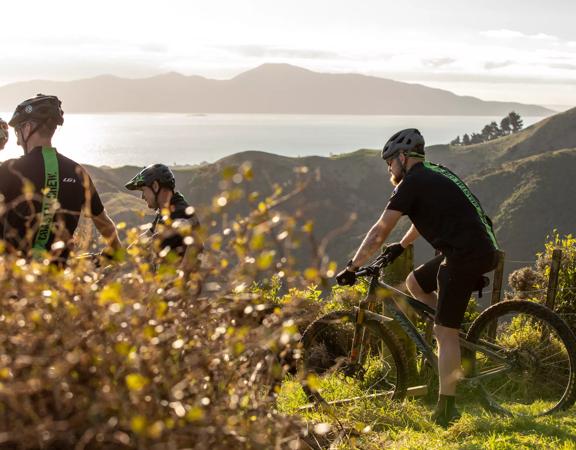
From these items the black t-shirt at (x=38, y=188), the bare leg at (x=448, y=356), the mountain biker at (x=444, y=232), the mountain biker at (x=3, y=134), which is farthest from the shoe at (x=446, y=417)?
the mountain biker at (x=3, y=134)

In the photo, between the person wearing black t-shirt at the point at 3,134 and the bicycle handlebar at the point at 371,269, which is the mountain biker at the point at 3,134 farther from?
the bicycle handlebar at the point at 371,269

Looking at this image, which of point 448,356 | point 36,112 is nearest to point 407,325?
point 448,356

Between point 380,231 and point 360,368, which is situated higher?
point 380,231

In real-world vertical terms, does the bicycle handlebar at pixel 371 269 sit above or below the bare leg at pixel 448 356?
above

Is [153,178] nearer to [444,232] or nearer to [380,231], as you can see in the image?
[380,231]

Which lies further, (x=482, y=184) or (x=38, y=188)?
(x=482, y=184)

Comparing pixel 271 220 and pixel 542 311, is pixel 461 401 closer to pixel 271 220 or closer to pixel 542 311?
pixel 542 311

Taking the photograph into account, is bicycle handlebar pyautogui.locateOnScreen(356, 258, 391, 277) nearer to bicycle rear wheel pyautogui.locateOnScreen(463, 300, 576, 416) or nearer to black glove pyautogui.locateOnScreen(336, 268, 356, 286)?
black glove pyautogui.locateOnScreen(336, 268, 356, 286)

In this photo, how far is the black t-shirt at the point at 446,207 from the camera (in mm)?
5805

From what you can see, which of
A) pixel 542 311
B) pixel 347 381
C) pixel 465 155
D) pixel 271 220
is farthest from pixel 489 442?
pixel 465 155

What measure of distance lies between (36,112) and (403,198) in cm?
308

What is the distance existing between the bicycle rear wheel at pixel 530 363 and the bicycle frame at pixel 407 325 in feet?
0.06

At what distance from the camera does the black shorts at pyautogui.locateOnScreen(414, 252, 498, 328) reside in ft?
19.2

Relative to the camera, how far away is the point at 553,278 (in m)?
8.62
